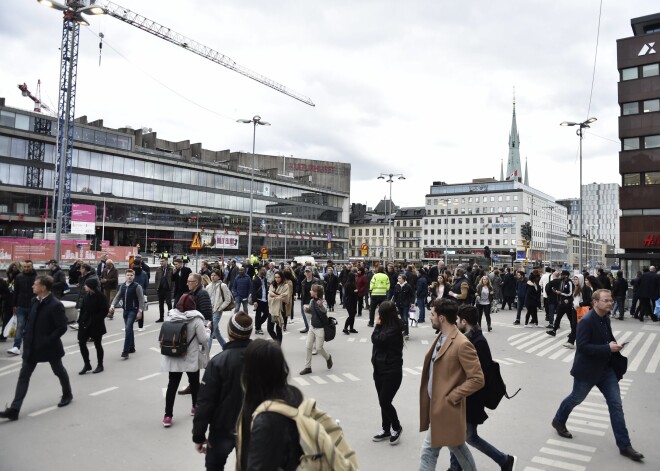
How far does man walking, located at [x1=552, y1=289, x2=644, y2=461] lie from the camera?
532 centimetres

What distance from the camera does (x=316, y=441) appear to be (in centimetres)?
220

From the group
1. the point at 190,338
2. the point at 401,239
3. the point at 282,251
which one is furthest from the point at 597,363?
the point at 401,239

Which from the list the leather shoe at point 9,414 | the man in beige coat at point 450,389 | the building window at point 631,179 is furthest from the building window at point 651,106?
the leather shoe at point 9,414

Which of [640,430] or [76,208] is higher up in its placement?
[76,208]

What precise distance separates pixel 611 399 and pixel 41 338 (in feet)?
24.1

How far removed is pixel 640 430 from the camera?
6180mm

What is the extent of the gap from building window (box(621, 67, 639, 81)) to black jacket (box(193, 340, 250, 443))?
1628 inches

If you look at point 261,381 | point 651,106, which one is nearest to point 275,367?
point 261,381

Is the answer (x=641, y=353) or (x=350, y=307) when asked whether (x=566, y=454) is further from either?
(x=350, y=307)

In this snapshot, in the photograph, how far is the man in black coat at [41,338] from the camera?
20.5 ft

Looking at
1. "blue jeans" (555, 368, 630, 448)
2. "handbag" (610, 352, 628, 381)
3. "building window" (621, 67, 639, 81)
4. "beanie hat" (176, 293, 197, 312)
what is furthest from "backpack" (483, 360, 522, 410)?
"building window" (621, 67, 639, 81)

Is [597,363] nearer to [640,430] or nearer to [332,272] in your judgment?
[640,430]

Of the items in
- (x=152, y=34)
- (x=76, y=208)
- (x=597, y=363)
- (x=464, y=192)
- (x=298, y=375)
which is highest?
(x=152, y=34)

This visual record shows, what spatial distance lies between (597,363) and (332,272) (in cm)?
1321
